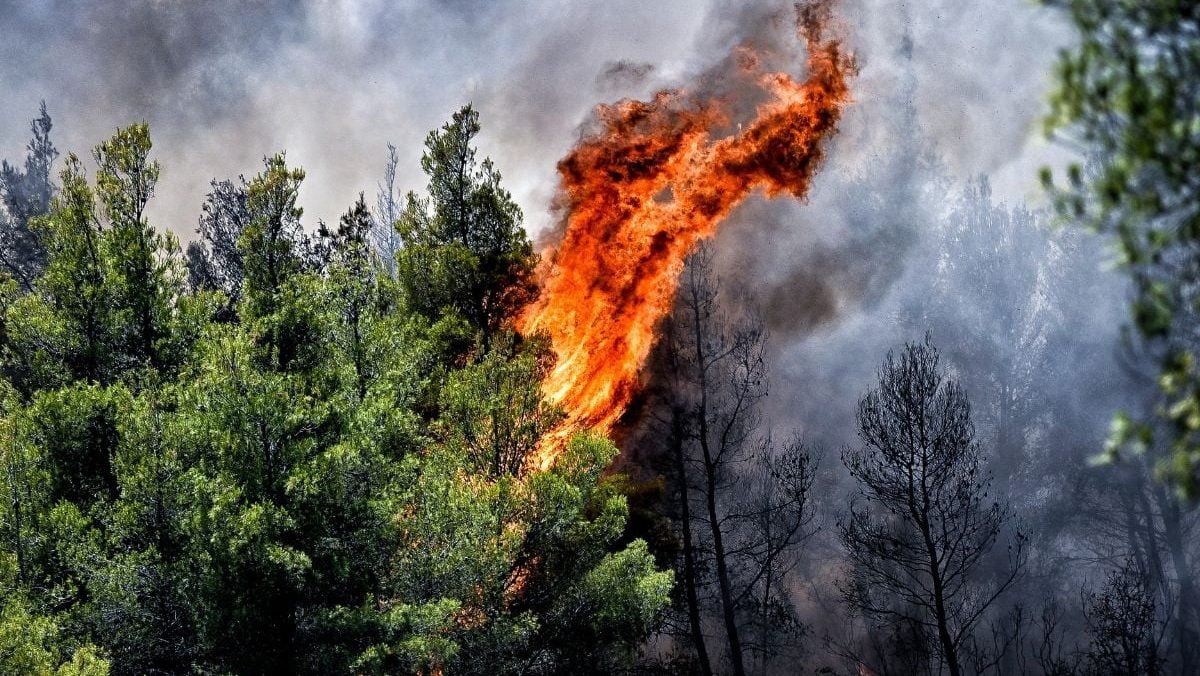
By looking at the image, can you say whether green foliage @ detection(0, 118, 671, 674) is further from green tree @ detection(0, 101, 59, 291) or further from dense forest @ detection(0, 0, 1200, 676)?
green tree @ detection(0, 101, 59, 291)

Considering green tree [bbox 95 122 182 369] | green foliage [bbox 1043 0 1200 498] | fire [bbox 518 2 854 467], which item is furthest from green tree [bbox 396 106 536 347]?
green foliage [bbox 1043 0 1200 498]

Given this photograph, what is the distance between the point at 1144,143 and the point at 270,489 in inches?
788

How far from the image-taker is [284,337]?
2597cm

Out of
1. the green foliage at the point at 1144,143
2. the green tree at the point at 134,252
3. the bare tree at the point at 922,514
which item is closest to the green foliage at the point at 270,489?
the green tree at the point at 134,252

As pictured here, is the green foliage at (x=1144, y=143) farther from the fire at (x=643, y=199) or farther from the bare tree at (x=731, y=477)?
the fire at (x=643, y=199)

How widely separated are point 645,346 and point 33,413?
1899 centimetres

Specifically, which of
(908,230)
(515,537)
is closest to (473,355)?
(515,537)

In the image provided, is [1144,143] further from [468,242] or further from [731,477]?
[731,477]

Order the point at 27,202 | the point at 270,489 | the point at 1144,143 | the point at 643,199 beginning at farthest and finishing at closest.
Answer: the point at 27,202 < the point at 643,199 < the point at 270,489 < the point at 1144,143

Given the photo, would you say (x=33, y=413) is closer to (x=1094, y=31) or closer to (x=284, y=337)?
(x=284, y=337)

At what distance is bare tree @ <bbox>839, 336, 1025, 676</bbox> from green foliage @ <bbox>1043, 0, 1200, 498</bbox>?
51.1ft

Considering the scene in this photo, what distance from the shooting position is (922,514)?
23.5 metres

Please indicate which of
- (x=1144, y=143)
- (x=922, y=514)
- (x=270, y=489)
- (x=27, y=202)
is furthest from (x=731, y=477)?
(x=27, y=202)

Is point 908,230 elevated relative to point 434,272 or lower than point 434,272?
elevated
